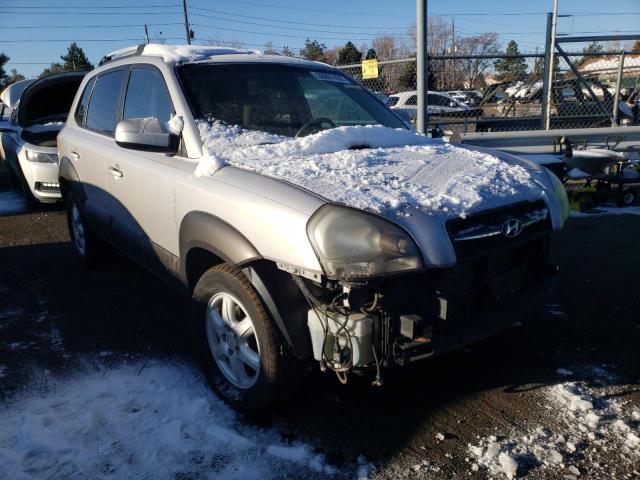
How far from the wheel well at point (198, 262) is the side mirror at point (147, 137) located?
0.64 metres

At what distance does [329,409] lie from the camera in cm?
283

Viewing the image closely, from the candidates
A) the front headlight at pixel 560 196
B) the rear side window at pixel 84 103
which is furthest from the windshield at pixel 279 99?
the rear side window at pixel 84 103

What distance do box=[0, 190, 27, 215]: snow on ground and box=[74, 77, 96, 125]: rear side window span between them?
13.8 ft

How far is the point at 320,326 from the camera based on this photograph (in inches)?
91.6

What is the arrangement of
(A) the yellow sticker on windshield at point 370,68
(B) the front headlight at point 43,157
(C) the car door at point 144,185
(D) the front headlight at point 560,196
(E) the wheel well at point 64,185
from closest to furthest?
(D) the front headlight at point 560,196 → (C) the car door at point 144,185 → (E) the wheel well at point 64,185 → (A) the yellow sticker on windshield at point 370,68 → (B) the front headlight at point 43,157

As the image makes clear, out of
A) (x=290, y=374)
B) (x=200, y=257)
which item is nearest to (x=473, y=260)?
(x=290, y=374)

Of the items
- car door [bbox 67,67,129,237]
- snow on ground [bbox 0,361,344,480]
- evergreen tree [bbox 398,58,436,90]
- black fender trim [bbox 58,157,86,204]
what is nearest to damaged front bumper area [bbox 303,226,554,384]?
snow on ground [bbox 0,361,344,480]

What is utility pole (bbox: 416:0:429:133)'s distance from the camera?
6156 mm

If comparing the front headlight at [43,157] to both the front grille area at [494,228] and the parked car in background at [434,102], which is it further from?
the parked car in background at [434,102]

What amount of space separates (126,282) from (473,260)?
352cm

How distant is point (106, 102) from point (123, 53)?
1.76 feet

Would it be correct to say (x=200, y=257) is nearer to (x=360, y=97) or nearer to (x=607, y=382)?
(x=360, y=97)

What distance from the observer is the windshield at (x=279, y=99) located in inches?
130

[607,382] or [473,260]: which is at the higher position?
[473,260]
